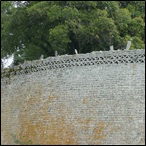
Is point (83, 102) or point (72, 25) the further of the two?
point (72, 25)

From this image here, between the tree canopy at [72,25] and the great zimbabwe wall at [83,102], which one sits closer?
the great zimbabwe wall at [83,102]

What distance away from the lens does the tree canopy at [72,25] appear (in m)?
16.2

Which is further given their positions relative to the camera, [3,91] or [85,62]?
[3,91]

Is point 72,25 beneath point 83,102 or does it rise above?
above

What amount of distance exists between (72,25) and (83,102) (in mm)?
3614

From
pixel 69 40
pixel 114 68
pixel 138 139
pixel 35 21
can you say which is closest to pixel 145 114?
pixel 138 139

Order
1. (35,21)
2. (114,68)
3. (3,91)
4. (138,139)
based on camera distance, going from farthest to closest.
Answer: (35,21), (3,91), (114,68), (138,139)

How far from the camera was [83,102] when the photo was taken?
13.4 metres

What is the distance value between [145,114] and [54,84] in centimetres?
291

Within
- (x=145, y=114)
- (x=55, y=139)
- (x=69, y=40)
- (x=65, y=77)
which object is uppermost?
(x=69, y=40)

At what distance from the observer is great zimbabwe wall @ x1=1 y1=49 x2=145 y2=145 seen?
12.9 m

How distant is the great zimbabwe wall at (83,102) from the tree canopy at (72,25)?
2229 millimetres

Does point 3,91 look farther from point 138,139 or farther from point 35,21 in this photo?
point 138,139

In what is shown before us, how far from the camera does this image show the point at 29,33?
58.5 feet
